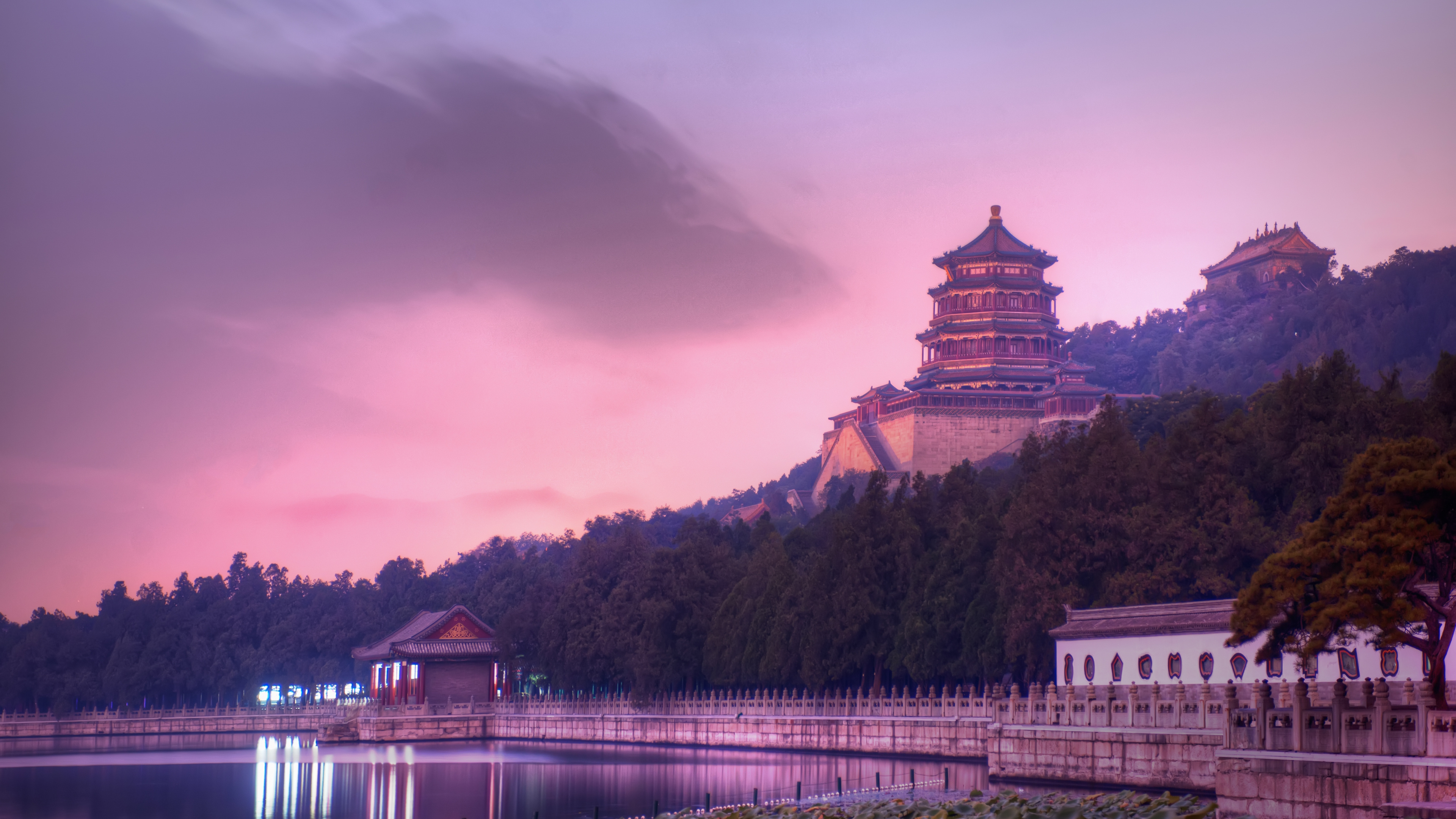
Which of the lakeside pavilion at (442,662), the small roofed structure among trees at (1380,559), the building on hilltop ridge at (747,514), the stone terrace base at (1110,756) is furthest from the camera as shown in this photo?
the building on hilltop ridge at (747,514)

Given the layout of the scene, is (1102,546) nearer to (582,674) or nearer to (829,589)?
(829,589)

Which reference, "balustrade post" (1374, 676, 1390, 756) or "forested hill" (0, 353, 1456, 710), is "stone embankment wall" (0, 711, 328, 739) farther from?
"balustrade post" (1374, 676, 1390, 756)

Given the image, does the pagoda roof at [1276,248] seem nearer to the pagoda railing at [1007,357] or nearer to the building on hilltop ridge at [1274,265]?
the building on hilltop ridge at [1274,265]

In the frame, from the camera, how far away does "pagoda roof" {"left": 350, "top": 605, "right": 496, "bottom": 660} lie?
67062 millimetres

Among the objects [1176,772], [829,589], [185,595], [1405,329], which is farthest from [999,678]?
[185,595]

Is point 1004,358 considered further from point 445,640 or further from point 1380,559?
point 1380,559

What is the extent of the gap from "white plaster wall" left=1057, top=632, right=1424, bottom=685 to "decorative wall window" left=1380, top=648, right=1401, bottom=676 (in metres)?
0.05

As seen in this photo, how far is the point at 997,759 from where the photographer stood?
100ft

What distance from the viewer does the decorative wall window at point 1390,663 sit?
24172 mm

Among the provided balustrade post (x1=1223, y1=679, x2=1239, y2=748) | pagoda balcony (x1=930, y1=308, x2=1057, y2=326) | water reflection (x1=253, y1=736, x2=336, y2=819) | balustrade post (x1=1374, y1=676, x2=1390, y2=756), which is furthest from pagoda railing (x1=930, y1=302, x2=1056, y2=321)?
balustrade post (x1=1374, y1=676, x2=1390, y2=756)

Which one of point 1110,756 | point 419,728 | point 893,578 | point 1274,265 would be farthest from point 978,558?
point 1274,265

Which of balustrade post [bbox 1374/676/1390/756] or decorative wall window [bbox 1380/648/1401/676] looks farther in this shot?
decorative wall window [bbox 1380/648/1401/676]

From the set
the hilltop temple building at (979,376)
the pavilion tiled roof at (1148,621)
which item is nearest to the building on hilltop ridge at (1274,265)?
the hilltop temple building at (979,376)

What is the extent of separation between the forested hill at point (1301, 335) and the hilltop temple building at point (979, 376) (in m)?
11.1
